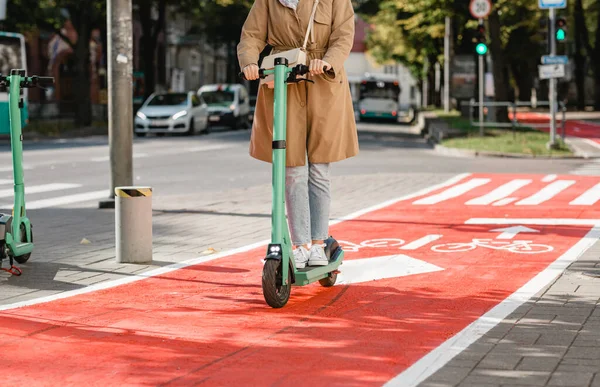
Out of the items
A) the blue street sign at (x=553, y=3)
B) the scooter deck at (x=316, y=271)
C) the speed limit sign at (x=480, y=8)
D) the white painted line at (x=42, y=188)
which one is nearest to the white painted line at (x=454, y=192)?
the white painted line at (x=42, y=188)

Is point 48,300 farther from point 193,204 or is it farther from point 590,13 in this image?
point 590,13

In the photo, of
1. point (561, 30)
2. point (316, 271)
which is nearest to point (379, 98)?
point (561, 30)

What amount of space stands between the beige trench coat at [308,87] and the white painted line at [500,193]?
→ 22.2ft

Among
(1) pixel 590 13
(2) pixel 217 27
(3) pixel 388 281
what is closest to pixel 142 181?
(3) pixel 388 281

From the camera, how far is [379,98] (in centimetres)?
6556

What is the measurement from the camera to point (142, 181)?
18188 millimetres

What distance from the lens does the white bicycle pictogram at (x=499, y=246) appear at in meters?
9.12

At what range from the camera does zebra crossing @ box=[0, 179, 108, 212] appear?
45.9 ft

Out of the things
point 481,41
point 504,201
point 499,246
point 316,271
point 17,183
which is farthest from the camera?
point 481,41

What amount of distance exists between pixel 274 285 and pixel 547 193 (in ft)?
29.9

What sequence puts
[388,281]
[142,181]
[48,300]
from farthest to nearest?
[142,181], [388,281], [48,300]

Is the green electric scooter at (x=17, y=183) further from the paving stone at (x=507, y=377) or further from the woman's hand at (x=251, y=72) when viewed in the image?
the paving stone at (x=507, y=377)

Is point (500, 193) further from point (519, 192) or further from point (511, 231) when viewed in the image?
point (511, 231)

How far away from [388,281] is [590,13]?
247 ft
